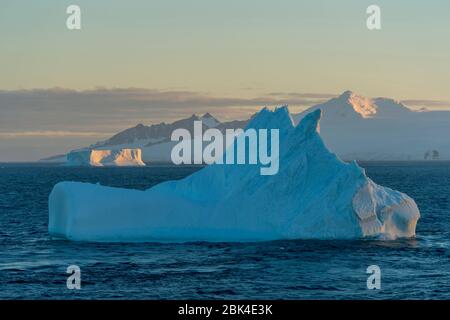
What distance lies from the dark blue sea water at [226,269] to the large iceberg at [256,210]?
90 centimetres

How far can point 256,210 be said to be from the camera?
125 feet

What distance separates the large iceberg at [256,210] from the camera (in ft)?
122

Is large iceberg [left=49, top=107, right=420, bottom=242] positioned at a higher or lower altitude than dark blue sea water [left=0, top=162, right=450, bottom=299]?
higher

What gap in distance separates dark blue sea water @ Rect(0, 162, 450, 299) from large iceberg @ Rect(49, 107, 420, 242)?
2.94 ft

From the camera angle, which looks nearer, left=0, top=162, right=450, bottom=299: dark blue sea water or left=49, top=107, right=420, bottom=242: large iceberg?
left=0, top=162, right=450, bottom=299: dark blue sea water

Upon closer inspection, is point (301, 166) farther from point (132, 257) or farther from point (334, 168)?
point (132, 257)

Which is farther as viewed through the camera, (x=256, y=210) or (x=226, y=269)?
(x=256, y=210)

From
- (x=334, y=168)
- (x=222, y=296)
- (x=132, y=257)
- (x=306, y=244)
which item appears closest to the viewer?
(x=222, y=296)

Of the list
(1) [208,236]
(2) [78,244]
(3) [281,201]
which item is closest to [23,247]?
(2) [78,244]

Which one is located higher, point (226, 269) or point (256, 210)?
point (256, 210)

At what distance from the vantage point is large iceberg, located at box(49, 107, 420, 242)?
37.2m

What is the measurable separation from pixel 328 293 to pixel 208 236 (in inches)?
472

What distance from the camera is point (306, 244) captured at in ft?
120

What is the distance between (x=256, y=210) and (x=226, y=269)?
7730 millimetres
